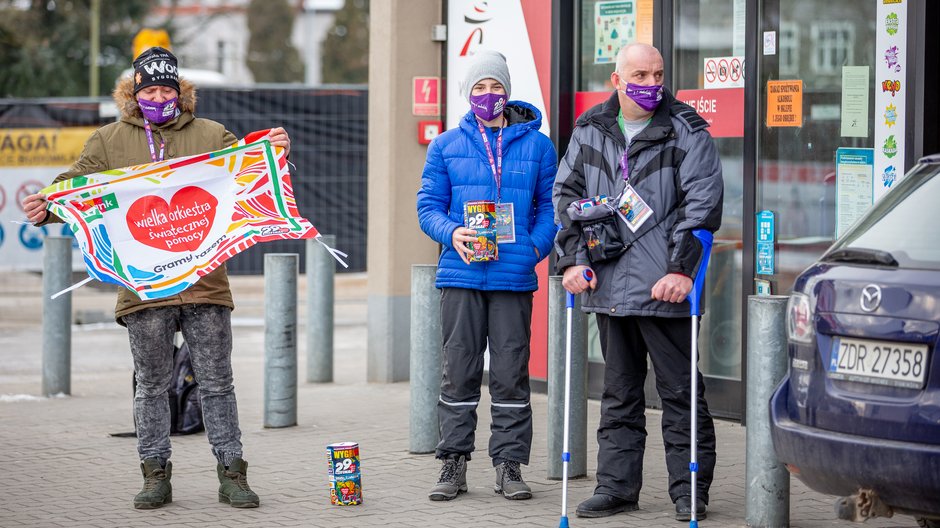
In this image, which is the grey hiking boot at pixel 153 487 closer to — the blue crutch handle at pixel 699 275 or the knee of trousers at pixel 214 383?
the knee of trousers at pixel 214 383

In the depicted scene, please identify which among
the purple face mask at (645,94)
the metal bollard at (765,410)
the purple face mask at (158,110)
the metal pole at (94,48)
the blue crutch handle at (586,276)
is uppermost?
the metal pole at (94,48)

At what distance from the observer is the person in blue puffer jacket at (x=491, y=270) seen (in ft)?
22.1

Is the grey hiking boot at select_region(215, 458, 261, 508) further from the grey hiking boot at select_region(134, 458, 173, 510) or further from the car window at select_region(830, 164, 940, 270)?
the car window at select_region(830, 164, 940, 270)

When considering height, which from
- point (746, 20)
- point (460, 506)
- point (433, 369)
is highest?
point (746, 20)

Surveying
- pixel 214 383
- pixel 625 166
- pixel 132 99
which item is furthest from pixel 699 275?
pixel 132 99

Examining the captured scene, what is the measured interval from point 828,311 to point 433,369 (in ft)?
10.8

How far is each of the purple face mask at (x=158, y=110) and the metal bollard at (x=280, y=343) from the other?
7.83 ft

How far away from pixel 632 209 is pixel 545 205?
2.44 ft

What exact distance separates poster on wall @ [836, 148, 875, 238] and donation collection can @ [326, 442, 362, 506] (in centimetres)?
335

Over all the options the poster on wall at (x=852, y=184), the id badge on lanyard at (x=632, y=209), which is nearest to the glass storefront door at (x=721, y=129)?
the poster on wall at (x=852, y=184)

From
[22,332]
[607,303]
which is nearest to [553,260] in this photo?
[607,303]

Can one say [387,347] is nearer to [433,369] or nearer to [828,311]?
[433,369]

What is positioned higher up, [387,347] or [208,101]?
[208,101]

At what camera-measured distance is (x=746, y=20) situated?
8.61m
